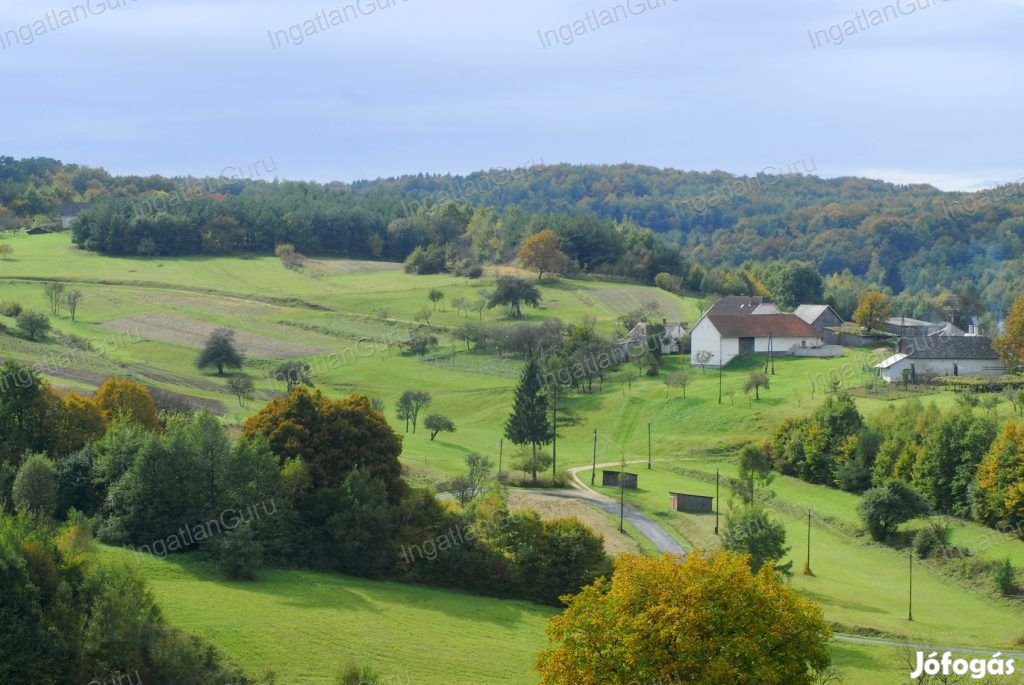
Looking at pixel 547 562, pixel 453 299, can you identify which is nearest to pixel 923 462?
pixel 547 562

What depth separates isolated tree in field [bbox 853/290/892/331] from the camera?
9781 centimetres

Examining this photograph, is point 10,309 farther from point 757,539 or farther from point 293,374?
point 757,539

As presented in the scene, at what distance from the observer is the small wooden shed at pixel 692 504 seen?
184ft

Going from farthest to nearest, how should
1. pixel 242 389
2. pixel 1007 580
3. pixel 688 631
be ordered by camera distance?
pixel 242 389
pixel 1007 580
pixel 688 631

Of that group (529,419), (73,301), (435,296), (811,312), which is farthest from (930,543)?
(73,301)

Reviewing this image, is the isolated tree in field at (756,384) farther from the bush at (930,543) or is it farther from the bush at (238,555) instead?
the bush at (238,555)

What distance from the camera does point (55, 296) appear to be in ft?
312

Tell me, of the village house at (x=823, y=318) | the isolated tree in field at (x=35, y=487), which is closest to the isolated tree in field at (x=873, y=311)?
the village house at (x=823, y=318)

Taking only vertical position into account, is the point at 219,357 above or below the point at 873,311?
below

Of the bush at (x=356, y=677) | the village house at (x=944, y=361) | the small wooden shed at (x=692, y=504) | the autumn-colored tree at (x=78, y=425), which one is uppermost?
the village house at (x=944, y=361)

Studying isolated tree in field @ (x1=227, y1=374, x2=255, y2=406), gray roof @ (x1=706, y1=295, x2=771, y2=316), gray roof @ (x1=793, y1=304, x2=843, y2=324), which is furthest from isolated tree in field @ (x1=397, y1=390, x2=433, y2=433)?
gray roof @ (x1=793, y1=304, x2=843, y2=324)

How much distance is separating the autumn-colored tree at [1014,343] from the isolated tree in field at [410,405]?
121 ft

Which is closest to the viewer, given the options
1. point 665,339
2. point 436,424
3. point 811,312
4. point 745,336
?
point 436,424

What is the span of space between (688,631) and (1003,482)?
32.4 metres
